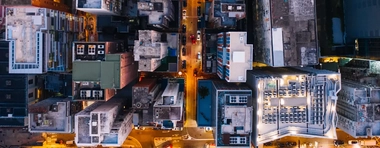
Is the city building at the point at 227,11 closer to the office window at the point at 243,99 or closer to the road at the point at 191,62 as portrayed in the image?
the road at the point at 191,62

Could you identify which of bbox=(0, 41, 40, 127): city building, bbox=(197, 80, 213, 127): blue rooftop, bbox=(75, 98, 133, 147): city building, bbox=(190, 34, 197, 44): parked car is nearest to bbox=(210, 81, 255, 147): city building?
bbox=(197, 80, 213, 127): blue rooftop

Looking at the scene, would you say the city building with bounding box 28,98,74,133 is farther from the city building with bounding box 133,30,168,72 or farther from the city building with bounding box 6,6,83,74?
the city building with bounding box 133,30,168,72

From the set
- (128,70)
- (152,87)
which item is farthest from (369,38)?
(128,70)

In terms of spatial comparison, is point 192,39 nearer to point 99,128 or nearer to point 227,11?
point 227,11

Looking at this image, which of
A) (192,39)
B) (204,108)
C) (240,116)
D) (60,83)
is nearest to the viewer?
(240,116)

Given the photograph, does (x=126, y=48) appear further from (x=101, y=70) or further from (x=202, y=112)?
(x=202, y=112)

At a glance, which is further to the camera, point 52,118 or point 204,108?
point 204,108

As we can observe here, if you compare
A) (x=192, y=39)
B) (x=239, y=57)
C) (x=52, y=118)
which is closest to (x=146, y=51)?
(x=239, y=57)
